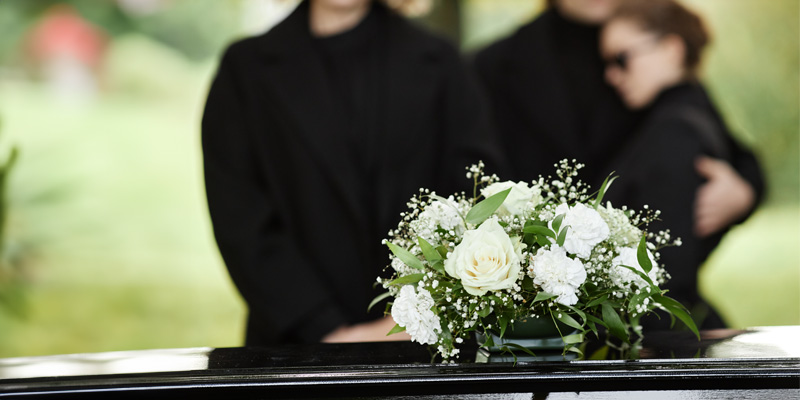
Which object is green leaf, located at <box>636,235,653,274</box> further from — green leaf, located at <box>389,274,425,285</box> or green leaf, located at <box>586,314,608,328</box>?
green leaf, located at <box>389,274,425,285</box>

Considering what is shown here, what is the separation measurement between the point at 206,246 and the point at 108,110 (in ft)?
2.31

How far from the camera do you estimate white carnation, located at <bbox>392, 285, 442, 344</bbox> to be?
1.26 metres

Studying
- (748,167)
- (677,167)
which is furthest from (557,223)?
(748,167)

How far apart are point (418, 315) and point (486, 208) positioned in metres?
0.22

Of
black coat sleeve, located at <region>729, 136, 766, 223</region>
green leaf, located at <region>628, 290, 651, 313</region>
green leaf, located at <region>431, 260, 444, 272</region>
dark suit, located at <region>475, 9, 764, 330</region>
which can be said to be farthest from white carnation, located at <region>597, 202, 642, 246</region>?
black coat sleeve, located at <region>729, 136, 766, 223</region>

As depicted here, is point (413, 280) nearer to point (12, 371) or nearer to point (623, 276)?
point (623, 276)

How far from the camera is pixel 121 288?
3.17m

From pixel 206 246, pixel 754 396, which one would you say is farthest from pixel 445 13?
pixel 754 396

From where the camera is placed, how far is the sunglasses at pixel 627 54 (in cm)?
→ 293

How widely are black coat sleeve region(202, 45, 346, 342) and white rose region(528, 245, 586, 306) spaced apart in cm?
148

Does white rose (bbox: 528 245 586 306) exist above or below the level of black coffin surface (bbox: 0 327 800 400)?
above

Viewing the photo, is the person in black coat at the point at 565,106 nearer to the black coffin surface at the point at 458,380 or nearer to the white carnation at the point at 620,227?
the white carnation at the point at 620,227

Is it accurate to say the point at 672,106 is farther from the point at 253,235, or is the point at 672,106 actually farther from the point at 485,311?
the point at 485,311

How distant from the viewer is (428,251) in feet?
4.20
